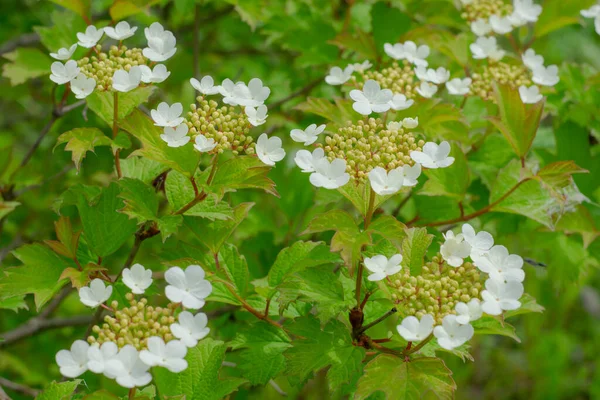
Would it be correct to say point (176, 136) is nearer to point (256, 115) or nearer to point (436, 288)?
point (256, 115)

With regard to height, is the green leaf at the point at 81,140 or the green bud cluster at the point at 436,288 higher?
the green leaf at the point at 81,140

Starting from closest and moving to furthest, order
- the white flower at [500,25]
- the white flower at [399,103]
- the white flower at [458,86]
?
the white flower at [399,103]
the white flower at [458,86]
the white flower at [500,25]

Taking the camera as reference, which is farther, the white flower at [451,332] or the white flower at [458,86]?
the white flower at [458,86]

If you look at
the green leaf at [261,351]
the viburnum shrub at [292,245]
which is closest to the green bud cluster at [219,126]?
the viburnum shrub at [292,245]

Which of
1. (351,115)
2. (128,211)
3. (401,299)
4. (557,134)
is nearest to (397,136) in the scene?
(351,115)

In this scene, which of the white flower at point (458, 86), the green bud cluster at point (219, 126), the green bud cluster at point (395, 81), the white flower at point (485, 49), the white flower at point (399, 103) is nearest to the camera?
the green bud cluster at point (219, 126)

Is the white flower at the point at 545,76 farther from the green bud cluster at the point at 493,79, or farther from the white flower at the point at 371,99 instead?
the white flower at the point at 371,99

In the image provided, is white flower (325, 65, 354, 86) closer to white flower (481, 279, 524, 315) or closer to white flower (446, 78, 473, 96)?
white flower (446, 78, 473, 96)

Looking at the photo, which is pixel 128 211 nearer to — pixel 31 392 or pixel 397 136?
pixel 397 136
